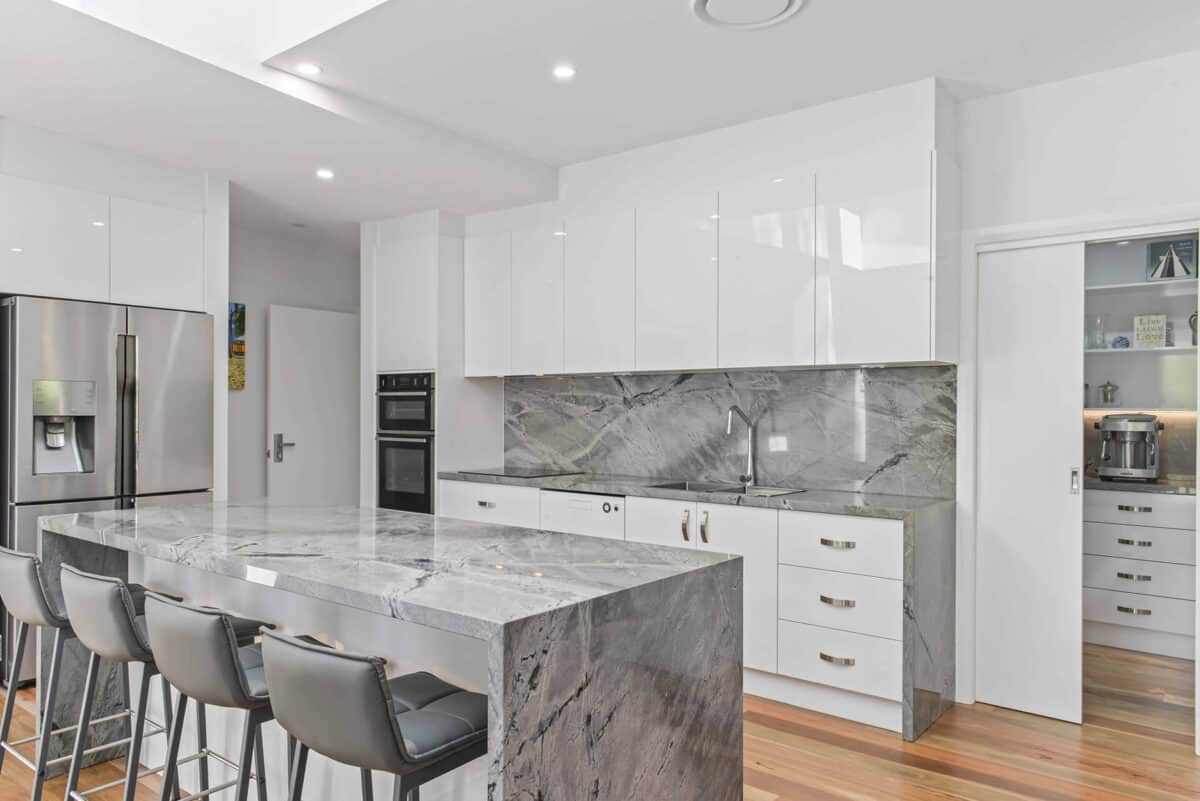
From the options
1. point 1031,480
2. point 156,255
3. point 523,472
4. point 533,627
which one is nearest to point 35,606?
point 533,627

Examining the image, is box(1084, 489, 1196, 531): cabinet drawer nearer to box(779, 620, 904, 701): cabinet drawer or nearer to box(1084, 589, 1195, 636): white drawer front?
box(1084, 589, 1195, 636): white drawer front

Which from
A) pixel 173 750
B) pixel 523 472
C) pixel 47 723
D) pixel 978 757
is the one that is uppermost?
pixel 523 472

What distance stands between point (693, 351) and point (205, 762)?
2.55 meters

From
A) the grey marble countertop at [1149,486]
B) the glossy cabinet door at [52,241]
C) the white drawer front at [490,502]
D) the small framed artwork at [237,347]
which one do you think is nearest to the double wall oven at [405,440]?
the white drawer front at [490,502]

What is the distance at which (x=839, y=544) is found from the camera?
3.23 m

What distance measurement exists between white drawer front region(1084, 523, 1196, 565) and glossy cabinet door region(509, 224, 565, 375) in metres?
2.96

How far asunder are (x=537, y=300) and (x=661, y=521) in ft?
4.93

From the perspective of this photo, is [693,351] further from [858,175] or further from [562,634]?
[562,634]

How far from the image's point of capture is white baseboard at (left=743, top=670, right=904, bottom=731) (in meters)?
3.15

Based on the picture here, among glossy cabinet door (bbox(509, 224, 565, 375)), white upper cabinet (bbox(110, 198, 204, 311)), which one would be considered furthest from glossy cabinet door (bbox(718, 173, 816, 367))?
white upper cabinet (bbox(110, 198, 204, 311))

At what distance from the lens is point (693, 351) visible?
390 cm

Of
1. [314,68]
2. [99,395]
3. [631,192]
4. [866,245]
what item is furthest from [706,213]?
[99,395]

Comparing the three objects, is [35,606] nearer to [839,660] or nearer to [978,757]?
[839,660]

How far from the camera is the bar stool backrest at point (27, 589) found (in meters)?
2.35
